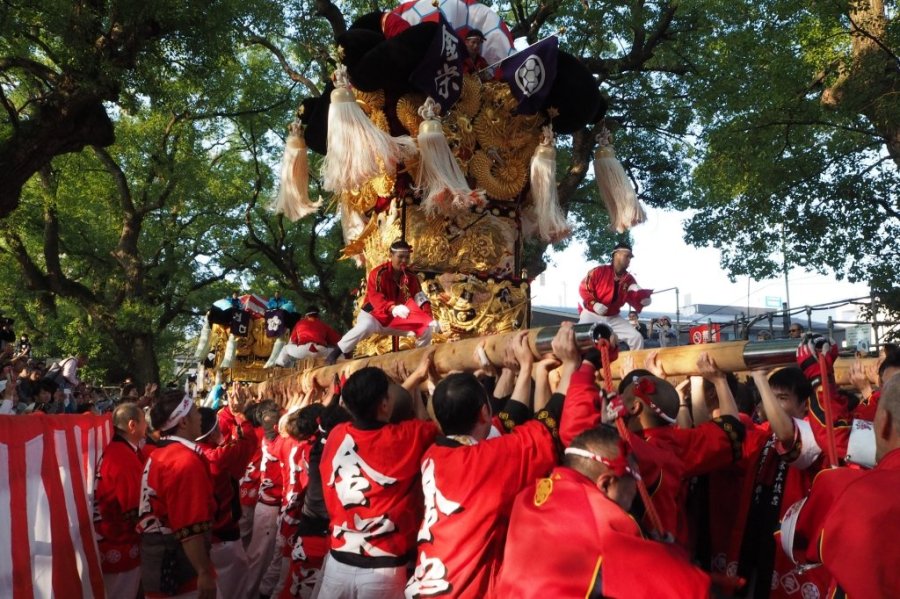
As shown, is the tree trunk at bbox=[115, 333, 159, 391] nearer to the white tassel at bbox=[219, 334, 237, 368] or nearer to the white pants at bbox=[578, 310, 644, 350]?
the white tassel at bbox=[219, 334, 237, 368]

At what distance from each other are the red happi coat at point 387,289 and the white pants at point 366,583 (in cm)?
352

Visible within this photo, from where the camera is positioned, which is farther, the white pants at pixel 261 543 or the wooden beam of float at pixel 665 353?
the white pants at pixel 261 543

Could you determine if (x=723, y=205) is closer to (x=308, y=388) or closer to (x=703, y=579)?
(x=308, y=388)

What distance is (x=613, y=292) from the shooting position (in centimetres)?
725

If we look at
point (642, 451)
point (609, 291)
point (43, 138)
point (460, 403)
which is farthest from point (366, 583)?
point (43, 138)

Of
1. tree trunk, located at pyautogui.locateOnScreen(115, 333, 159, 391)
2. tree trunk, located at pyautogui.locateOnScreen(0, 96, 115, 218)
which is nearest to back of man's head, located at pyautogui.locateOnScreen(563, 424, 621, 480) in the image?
tree trunk, located at pyautogui.locateOnScreen(0, 96, 115, 218)

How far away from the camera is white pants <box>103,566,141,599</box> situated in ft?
15.6

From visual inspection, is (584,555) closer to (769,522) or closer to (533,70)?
(769,522)

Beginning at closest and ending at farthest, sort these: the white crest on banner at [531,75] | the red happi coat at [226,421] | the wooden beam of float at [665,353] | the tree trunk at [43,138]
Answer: the wooden beam of float at [665,353] < the red happi coat at [226,421] < the white crest on banner at [531,75] < the tree trunk at [43,138]

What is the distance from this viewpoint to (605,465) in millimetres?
2260

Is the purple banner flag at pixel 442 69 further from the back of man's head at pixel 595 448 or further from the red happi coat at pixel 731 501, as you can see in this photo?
the back of man's head at pixel 595 448

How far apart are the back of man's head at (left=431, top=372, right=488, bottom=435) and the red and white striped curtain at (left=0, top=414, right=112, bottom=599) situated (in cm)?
201

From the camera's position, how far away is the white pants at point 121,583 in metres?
4.76

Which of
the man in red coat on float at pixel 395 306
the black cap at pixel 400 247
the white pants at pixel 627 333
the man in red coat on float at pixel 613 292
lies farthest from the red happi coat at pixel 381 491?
the man in red coat on float at pixel 613 292
